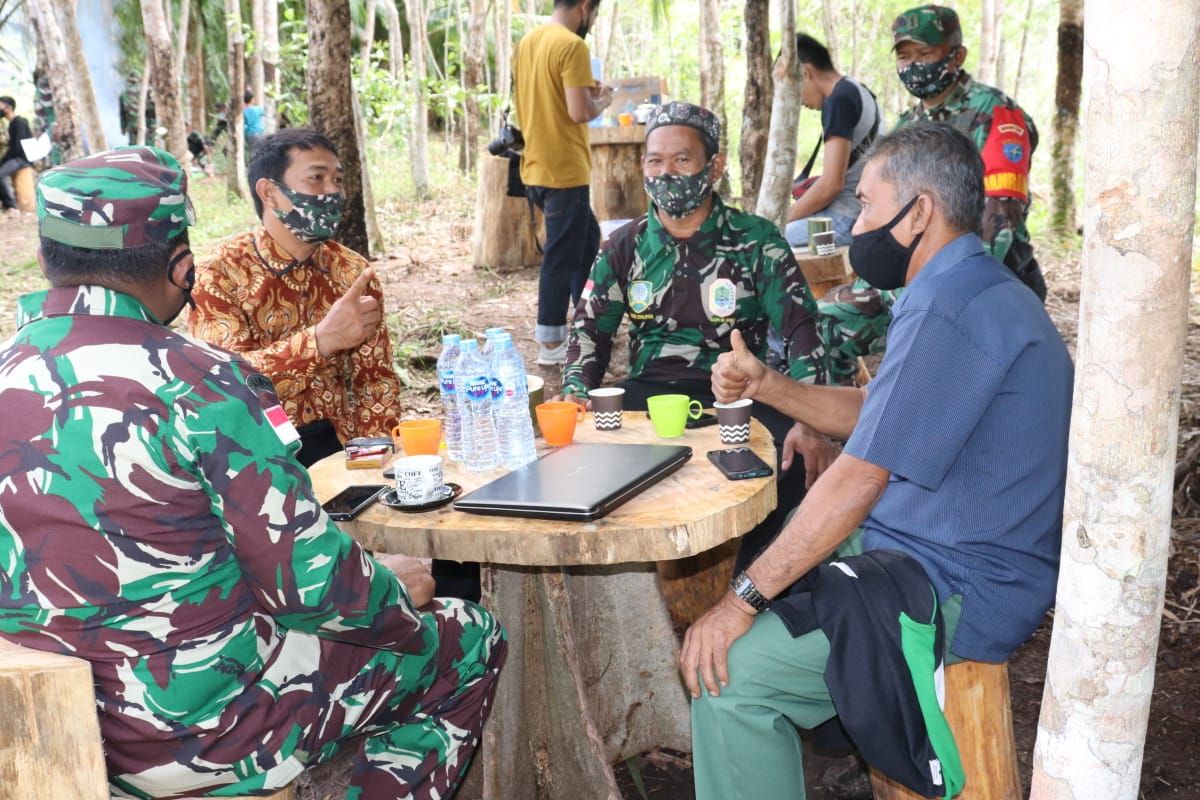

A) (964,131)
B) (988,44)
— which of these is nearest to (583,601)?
(964,131)

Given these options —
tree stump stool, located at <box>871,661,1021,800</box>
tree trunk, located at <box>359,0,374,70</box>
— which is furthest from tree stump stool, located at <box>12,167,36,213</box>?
tree stump stool, located at <box>871,661,1021,800</box>

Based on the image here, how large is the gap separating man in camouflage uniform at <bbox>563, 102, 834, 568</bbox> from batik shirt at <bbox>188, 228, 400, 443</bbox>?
70 cm

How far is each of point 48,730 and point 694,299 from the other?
249 centimetres

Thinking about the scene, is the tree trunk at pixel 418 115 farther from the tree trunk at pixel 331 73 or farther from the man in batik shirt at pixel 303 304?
the man in batik shirt at pixel 303 304

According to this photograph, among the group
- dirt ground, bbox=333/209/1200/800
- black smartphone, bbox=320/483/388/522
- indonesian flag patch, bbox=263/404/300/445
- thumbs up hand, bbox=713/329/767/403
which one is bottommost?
dirt ground, bbox=333/209/1200/800

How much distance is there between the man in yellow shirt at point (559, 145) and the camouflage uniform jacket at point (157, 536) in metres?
4.52

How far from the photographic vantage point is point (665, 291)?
3.66 meters

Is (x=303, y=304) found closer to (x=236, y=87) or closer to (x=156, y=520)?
(x=156, y=520)

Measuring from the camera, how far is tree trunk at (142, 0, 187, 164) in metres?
10.4

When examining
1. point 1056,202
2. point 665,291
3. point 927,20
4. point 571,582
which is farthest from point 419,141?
point 571,582

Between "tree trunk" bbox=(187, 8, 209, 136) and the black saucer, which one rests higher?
"tree trunk" bbox=(187, 8, 209, 136)

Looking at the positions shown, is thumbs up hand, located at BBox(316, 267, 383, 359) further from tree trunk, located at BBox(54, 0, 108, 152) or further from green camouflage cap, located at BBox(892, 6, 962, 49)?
tree trunk, located at BBox(54, 0, 108, 152)

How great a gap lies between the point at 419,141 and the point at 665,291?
10.9m

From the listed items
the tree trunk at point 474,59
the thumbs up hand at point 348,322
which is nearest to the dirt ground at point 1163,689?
the thumbs up hand at point 348,322
